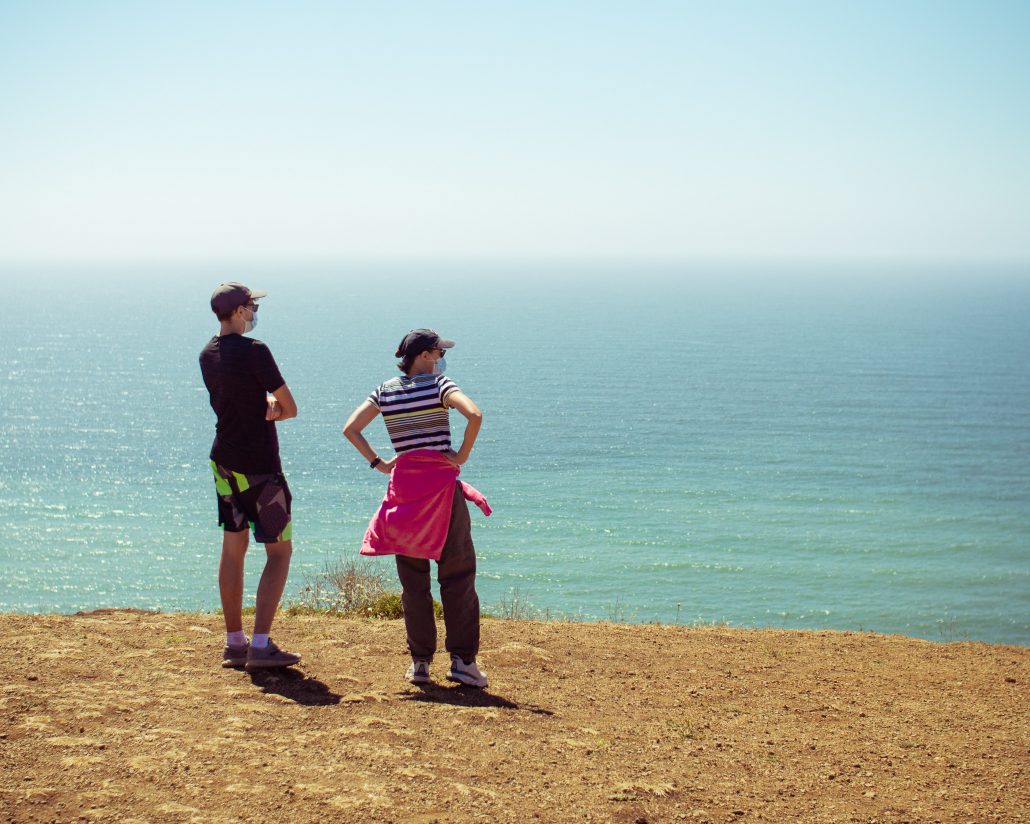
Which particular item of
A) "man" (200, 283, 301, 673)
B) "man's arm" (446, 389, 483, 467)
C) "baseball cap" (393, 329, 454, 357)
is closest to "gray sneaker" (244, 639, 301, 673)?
"man" (200, 283, 301, 673)

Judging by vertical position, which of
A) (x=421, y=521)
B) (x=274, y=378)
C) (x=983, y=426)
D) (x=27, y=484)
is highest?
(x=274, y=378)

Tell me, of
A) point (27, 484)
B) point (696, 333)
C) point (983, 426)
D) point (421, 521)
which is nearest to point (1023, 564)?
point (983, 426)

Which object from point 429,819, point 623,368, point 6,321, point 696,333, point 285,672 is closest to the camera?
point 429,819

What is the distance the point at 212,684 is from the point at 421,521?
1.67 metres

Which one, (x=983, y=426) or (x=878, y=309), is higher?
(x=878, y=309)

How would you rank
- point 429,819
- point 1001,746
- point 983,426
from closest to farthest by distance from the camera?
point 429,819, point 1001,746, point 983,426

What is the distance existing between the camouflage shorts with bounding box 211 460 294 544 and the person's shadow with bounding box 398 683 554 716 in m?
1.34

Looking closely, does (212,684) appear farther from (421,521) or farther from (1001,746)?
(1001,746)

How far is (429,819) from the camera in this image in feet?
13.4

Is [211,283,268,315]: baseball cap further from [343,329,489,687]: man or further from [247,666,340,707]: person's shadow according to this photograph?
[247,666,340,707]: person's shadow

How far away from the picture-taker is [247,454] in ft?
19.4

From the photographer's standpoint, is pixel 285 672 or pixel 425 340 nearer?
pixel 425 340

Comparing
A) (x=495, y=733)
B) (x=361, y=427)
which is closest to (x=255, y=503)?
(x=361, y=427)

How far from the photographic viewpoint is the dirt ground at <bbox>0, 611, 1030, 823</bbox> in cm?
429
